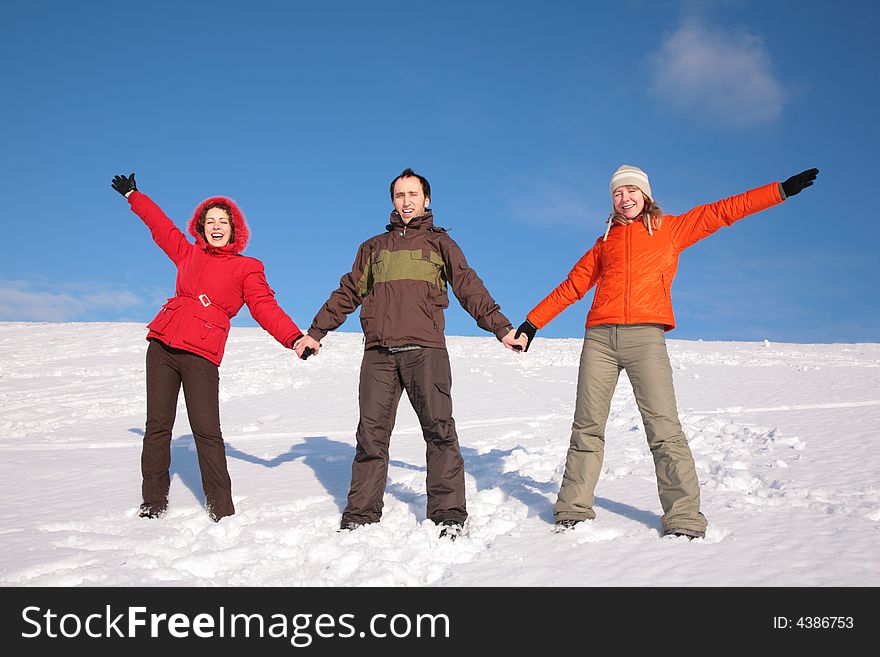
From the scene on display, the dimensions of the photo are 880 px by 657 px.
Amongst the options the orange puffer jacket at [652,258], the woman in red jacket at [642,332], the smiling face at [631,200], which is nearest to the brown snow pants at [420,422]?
the woman in red jacket at [642,332]

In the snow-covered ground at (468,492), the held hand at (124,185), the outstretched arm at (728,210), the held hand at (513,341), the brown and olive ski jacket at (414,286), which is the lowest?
the snow-covered ground at (468,492)

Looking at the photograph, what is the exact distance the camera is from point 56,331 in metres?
24.6

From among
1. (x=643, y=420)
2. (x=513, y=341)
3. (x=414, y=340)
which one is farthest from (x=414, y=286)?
(x=643, y=420)

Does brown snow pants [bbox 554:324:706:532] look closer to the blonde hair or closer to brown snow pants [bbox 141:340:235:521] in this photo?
the blonde hair

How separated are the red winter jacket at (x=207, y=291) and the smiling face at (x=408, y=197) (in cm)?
125

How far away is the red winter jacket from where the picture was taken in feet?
15.1

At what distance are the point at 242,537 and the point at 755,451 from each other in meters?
5.59

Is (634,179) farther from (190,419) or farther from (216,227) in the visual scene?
(190,419)

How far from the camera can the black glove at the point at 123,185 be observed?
16.9ft

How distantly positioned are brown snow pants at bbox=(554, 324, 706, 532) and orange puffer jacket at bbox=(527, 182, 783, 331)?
0.10 meters

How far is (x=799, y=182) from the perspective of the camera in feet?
13.5

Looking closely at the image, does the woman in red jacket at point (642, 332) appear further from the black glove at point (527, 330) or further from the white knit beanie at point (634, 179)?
the black glove at point (527, 330)

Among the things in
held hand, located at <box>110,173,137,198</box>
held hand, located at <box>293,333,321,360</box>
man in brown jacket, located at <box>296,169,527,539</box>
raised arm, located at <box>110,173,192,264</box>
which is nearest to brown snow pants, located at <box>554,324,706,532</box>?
man in brown jacket, located at <box>296,169,527,539</box>

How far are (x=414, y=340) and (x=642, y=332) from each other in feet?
5.15
